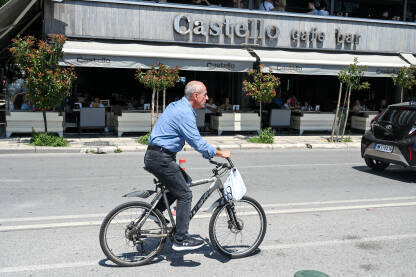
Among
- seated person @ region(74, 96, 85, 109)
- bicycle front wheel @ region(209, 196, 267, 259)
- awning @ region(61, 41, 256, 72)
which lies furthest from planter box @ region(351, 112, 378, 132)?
bicycle front wheel @ region(209, 196, 267, 259)

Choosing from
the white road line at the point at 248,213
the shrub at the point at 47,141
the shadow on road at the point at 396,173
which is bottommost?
the white road line at the point at 248,213

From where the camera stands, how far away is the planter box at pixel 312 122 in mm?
17875

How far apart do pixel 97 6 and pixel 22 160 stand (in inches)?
294

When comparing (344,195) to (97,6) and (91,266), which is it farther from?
(97,6)

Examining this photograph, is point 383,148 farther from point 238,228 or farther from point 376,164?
point 238,228

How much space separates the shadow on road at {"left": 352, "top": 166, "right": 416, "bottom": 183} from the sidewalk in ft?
13.5

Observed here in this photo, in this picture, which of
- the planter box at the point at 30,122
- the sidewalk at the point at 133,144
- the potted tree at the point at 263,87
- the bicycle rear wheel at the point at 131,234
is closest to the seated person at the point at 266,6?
the potted tree at the point at 263,87

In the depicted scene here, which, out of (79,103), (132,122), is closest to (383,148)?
(132,122)

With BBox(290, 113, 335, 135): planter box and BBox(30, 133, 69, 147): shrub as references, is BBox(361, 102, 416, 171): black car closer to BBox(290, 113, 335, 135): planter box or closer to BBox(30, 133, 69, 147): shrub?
BBox(290, 113, 335, 135): planter box

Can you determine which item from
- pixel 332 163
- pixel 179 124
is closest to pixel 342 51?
pixel 332 163

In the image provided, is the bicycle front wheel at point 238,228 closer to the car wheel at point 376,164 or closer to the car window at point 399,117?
the car window at point 399,117

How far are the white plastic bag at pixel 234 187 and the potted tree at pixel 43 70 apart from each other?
9566 mm

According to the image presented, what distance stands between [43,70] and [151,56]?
12.0ft

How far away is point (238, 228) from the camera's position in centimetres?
495
